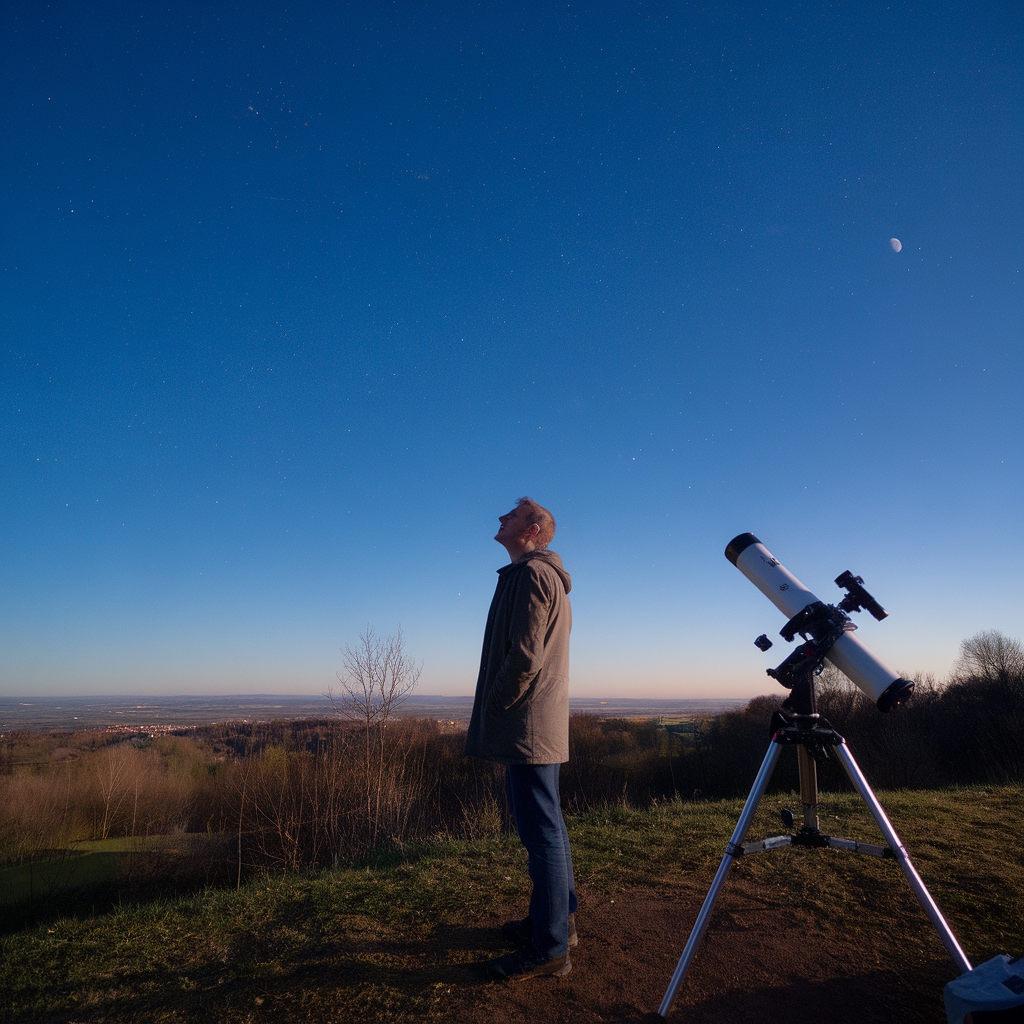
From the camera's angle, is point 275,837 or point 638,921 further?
point 275,837

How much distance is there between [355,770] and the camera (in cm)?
1762

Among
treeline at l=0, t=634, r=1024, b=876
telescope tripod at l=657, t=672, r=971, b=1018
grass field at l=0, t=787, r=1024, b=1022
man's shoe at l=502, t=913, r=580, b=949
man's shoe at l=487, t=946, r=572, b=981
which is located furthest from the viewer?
treeline at l=0, t=634, r=1024, b=876

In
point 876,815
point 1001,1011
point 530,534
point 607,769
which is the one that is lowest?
point 607,769

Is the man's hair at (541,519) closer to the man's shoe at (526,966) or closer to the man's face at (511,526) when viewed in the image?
the man's face at (511,526)

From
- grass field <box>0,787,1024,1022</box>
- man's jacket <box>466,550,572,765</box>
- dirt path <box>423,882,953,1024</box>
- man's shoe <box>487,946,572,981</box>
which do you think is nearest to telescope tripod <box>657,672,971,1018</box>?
dirt path <box>423,882,953,1024</box>

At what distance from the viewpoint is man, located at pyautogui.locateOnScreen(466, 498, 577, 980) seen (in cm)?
253

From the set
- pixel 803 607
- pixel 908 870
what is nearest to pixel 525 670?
pixel 803 607

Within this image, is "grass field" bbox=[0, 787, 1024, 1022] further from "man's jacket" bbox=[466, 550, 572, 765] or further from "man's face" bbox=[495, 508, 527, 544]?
"man's face" bbox=[495, 508, 527, 544]

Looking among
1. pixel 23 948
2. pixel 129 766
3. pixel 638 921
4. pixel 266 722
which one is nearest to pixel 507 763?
pixel 638 921

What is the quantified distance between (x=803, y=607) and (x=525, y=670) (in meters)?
1.45

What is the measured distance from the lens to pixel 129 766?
25.9 metres

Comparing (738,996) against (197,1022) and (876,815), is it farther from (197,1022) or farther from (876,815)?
(197,1022)

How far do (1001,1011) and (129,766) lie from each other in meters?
32.3

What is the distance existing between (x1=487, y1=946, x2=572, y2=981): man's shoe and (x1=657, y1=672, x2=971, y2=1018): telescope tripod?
0.47 m
